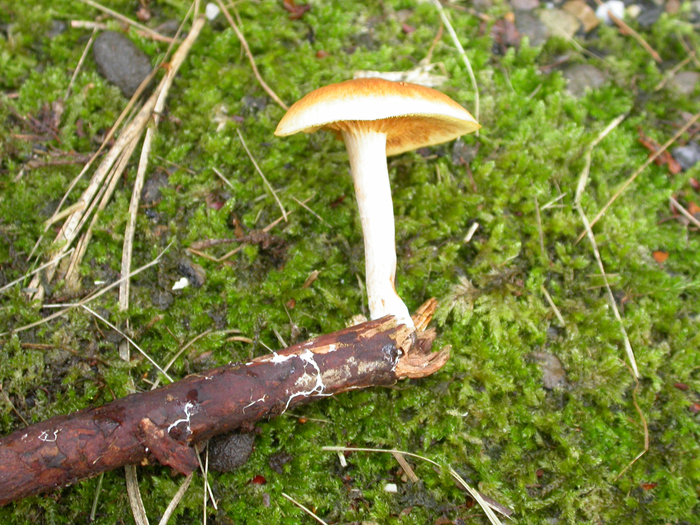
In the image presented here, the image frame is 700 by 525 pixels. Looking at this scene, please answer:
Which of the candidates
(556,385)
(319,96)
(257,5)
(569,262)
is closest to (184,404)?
(319,96)

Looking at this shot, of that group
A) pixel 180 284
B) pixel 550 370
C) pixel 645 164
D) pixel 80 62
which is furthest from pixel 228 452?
pixel 645 164

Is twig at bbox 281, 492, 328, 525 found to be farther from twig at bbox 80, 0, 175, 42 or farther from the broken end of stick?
twig at bbox 80, 0, 175, 42

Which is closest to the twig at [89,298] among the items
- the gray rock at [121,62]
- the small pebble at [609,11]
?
the gray rock at [121,62]

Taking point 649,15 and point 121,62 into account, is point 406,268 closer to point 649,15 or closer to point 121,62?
point 121,62

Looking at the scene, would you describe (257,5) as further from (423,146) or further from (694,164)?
(694,164)

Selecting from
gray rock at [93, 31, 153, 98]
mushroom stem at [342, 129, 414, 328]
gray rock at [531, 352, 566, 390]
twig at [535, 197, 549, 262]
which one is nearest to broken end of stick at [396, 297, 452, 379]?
mushroom stem at [342, 129, 414, 328]

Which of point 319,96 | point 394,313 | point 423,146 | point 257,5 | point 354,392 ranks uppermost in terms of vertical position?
point 257,5

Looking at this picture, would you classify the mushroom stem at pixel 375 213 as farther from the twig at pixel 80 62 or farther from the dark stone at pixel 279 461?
the twig at pixel 80 62
